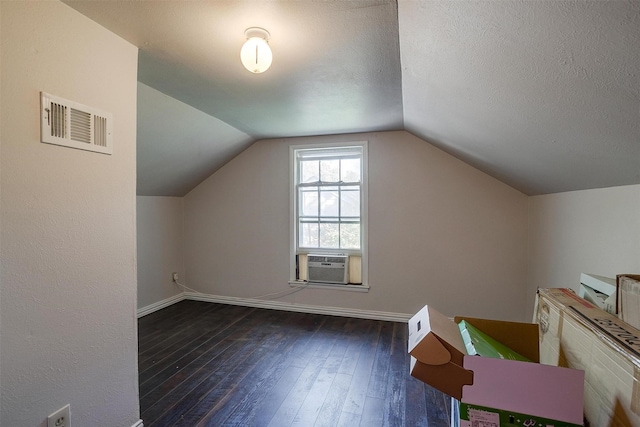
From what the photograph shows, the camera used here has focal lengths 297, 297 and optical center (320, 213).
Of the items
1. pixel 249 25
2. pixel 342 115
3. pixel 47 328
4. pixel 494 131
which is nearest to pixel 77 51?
pixel 249 25

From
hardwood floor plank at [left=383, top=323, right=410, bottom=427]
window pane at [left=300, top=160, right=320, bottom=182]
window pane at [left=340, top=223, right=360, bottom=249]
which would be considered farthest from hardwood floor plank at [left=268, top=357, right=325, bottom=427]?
window pane at [left=300, top=160, right=320, bottom=182]

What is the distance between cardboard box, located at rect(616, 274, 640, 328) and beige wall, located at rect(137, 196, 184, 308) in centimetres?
400

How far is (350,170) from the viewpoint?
359cm

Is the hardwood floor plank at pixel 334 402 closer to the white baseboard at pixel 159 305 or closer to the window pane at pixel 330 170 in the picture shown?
the window pane at pixel 330 170

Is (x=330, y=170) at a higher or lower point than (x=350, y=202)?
higher

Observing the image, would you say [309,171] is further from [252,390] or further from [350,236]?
[252,390]

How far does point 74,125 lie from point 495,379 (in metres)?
1.96

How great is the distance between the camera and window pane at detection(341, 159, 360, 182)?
3560 millimetres

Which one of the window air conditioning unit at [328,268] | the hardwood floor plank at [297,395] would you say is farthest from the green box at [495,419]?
the window air conditioning unit at [328,268]

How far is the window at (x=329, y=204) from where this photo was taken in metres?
3.54

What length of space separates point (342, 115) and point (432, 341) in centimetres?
222

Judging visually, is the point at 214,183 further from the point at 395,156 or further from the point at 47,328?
the point at 47,328

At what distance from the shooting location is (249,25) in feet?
4.71

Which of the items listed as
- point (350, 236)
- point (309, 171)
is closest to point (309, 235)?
point (350, 236)
